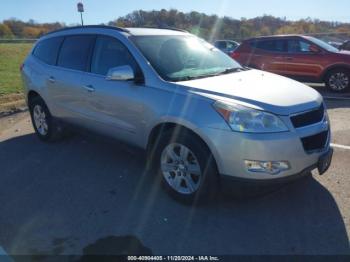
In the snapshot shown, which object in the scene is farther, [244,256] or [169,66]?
[169,66]

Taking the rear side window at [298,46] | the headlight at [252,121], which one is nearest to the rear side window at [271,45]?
the rear side window at [298,46]

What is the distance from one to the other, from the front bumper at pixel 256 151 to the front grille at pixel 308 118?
0.08m

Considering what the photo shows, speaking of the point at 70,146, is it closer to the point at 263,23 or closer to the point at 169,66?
the point at 169,66

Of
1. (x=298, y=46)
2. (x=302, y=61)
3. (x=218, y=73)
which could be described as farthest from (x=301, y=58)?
(x=218, y=73)

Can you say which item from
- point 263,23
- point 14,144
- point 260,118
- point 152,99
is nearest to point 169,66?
point 152,99

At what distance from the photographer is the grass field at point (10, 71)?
1214cm

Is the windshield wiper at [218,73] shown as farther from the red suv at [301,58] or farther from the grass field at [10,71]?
the grass field at [10,71]

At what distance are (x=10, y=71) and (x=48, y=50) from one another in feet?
37.3

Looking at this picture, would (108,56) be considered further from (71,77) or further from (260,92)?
(260,92)

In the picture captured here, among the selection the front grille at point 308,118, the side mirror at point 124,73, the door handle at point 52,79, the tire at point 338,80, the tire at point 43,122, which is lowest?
the tire at point 338,80

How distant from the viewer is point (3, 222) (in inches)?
155

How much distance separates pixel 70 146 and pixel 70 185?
1.64 meters

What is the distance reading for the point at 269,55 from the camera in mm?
11602

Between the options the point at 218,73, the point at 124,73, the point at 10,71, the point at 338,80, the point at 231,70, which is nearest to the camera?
the point at 124,73
